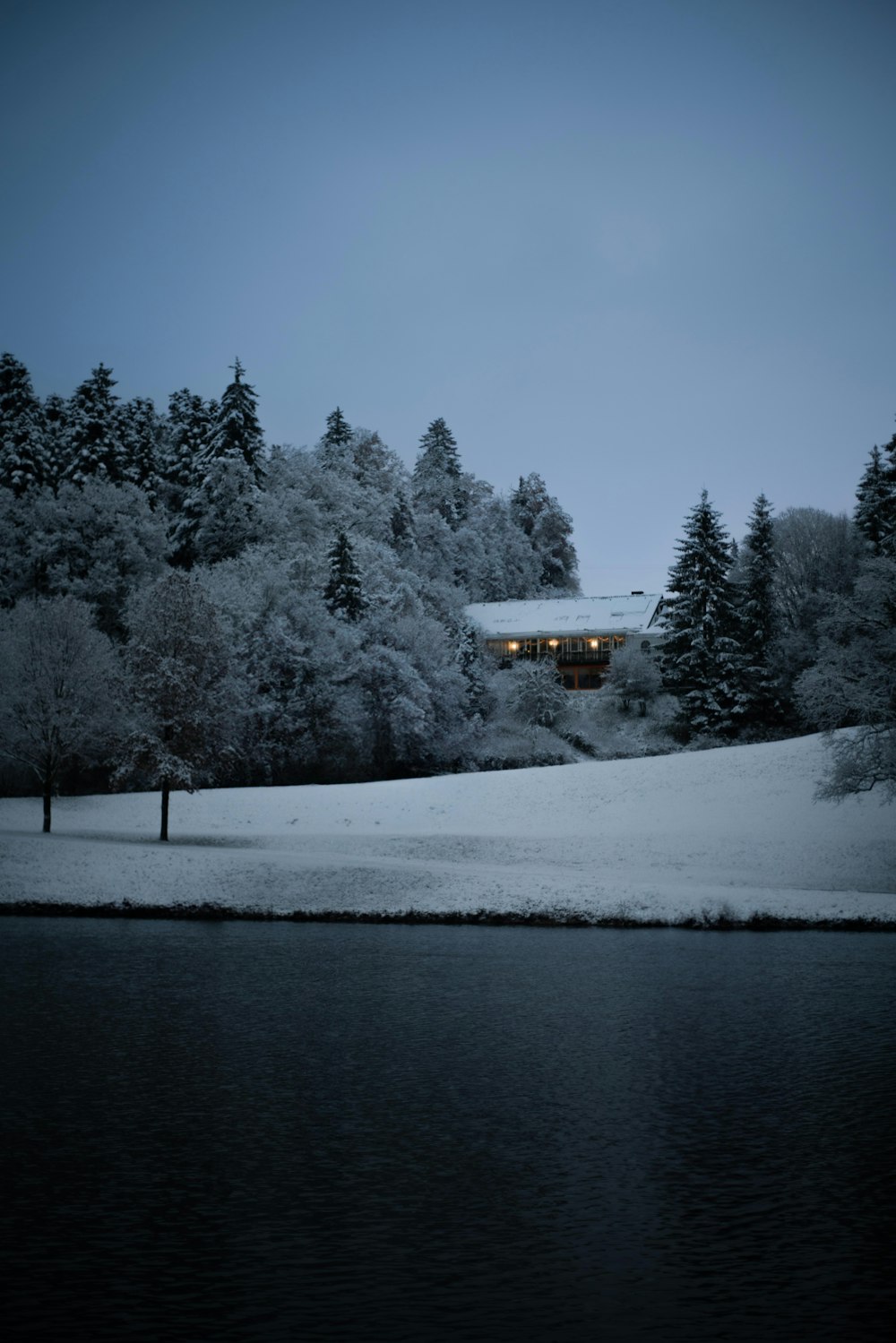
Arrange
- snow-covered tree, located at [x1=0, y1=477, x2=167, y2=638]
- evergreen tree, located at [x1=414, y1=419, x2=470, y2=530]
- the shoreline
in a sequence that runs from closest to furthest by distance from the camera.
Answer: the shoreline
snow-covered tree, located at [x1=0, y1=477, x2=167, y2=638]
evergreen tree, located at [x1=414, y1=419, x2=470, y2=530]

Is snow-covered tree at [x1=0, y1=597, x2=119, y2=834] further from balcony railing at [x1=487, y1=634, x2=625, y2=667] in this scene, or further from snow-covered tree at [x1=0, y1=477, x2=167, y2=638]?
balcony railing at [x1=487, y1=634, x2=625, y2=667]

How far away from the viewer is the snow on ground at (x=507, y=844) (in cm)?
2773

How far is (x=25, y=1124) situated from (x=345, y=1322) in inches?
201

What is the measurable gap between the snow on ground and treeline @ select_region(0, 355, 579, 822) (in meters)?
3.53

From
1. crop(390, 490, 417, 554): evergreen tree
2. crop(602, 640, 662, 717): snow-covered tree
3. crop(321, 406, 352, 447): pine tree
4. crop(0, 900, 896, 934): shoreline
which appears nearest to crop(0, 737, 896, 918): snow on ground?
crop(0, 900, 896, 934): shoreline

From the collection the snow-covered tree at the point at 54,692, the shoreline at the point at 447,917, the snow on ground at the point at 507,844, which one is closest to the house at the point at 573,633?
the snow on ground at the point at 507,844

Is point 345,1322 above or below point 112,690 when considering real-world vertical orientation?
below

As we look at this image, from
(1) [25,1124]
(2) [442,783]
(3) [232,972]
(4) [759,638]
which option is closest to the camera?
(1) [25,1124]

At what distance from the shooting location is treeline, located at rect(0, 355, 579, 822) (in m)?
37.9

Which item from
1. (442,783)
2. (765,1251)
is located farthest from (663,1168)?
(442,783)

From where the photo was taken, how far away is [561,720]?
71500 mm

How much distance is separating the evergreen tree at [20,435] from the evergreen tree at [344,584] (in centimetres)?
1632

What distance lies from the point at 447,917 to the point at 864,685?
13.2 metres

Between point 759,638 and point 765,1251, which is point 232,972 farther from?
point 759,638
